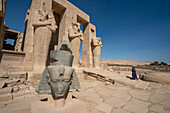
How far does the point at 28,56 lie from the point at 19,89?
244cm

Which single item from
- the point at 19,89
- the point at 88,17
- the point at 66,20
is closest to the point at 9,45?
the point at 66,20

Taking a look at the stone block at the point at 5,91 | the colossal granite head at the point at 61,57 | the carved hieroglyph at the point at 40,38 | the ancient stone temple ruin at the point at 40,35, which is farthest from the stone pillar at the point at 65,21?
the colossal granite head at the point at 61,57

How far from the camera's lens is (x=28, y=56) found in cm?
472

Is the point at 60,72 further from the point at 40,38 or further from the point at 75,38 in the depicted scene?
the point at 75,38

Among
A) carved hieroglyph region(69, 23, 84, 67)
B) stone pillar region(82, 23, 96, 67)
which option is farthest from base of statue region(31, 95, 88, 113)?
stone pillar region(82, 23, 96, 67)

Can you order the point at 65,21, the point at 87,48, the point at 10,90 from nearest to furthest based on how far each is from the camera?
the point at 10,90 < the point at 65,21 < the point at 87,48

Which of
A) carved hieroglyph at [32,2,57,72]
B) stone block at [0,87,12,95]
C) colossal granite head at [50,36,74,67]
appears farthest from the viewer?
carved hieroglyph at [32,2,57,72]

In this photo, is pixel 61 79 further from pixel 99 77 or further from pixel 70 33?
Result: pixel 70 33

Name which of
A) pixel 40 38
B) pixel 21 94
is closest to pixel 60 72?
pixel 21 94

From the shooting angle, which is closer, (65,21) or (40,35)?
(40,35)

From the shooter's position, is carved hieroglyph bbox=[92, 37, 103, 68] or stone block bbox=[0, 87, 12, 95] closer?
stone block bbox=[0, 87, 12, 95]

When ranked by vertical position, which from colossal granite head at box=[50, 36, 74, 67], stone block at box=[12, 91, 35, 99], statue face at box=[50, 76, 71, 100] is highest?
colossal granite head at box=[50, 36, 74, 67]

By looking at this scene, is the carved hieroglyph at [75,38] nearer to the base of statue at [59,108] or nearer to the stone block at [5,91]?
the stone block at [5,91]

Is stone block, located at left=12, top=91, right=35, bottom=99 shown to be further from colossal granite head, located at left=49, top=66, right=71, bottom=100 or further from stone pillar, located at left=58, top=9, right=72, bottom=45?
stone pillar, located at left=58, top=9, right=72, bottom=45
